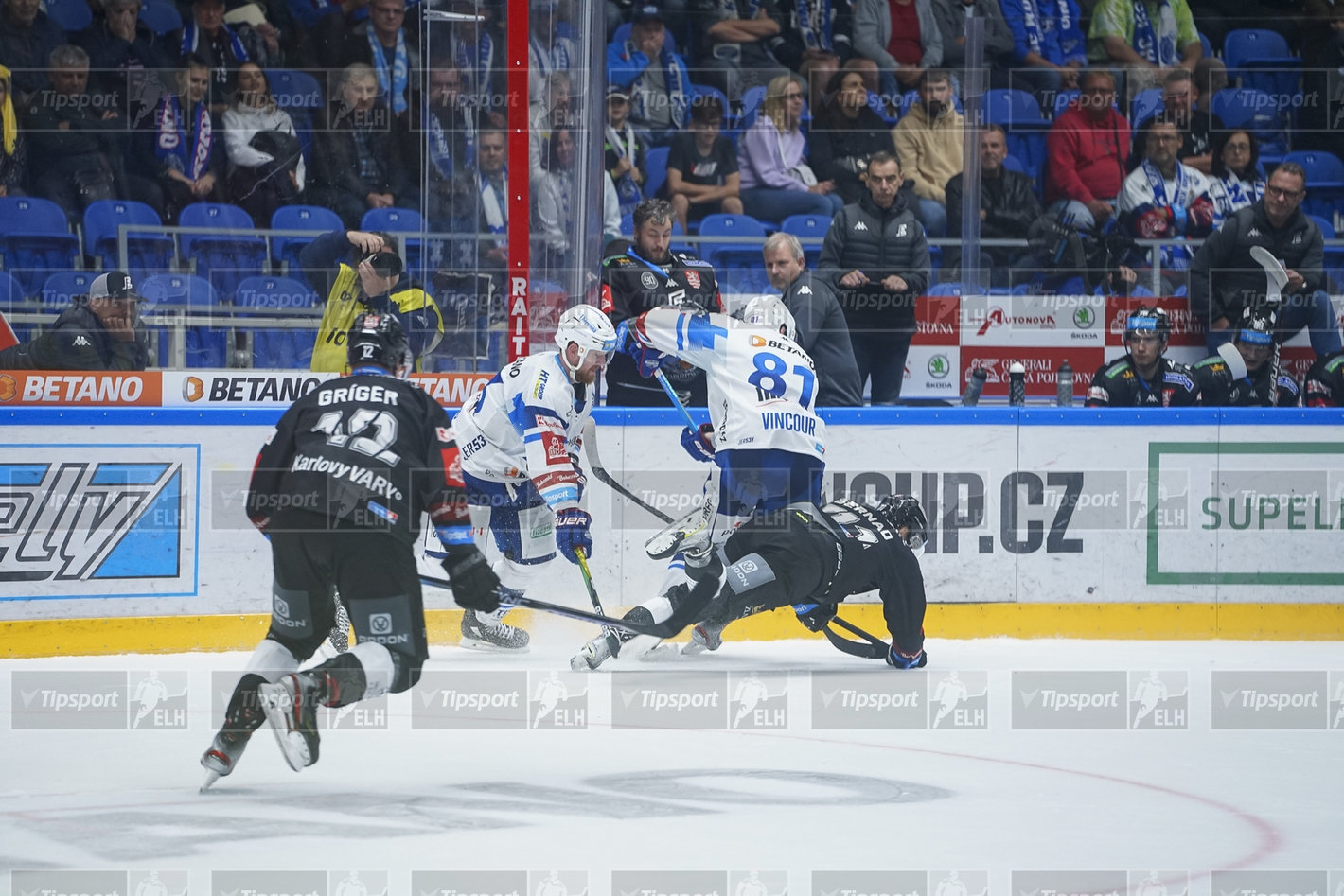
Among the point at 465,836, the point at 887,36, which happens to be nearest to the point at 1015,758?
the point at 465,836

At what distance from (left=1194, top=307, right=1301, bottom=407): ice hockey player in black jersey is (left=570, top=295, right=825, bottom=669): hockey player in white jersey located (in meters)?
2.58

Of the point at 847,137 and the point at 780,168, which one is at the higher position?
the point at 847,137

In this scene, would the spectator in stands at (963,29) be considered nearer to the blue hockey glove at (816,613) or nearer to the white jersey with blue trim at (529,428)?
the white jersey with blue trim at (529,428)

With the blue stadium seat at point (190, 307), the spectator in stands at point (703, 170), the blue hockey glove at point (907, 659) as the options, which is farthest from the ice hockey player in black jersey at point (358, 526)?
the spectator in stands at point (703, 170)

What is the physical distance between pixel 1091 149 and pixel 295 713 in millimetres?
7235

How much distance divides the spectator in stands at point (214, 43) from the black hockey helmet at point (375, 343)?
4.76 m

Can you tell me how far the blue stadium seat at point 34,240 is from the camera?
24.0 feet

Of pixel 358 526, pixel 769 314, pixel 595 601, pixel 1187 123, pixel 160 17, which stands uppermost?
pixel 160 17

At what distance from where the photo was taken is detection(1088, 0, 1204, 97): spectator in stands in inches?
427

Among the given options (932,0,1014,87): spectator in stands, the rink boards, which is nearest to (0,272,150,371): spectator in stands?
the rink boards

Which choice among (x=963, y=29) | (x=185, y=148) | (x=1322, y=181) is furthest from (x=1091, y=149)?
(x=185, y=148)

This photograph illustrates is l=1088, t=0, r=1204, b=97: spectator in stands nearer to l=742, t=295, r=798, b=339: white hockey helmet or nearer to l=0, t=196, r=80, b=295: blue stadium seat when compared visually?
l=742, t=295, r=798, b=339: white hockey helmet

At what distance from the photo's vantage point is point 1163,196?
32.0 ft

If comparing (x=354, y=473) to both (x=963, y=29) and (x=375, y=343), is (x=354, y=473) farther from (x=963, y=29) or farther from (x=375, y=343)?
(x=963, y=29)
